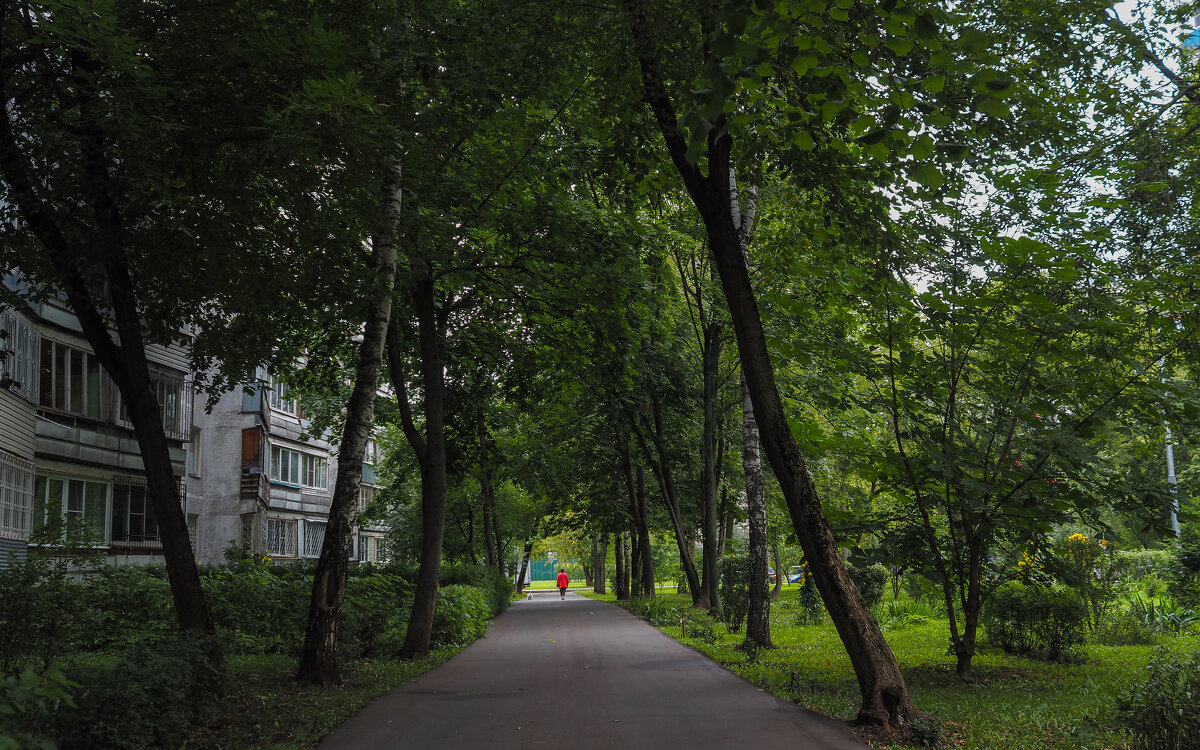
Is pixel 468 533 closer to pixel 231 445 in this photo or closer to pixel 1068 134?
pixel 231 445

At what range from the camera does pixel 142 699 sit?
6.76 m

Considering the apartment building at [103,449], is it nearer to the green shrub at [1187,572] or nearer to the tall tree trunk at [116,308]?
the tall tree trunk at [116,308]

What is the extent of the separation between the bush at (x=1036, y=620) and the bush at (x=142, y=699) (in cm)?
1014

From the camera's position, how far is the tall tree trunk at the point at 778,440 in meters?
8.12

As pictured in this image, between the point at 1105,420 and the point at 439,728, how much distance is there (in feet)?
26.1

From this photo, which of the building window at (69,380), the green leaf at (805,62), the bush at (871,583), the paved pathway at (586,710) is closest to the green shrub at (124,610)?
the paved pathway at (586,710)

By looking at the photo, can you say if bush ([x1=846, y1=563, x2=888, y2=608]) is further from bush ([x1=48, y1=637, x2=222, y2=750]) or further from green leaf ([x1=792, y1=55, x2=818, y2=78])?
green leaf ([x1=792, y1=55, x2=818, y2=78])

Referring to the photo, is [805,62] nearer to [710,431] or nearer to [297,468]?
[710,431]

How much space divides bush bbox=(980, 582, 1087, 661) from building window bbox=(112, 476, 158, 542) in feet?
62.0

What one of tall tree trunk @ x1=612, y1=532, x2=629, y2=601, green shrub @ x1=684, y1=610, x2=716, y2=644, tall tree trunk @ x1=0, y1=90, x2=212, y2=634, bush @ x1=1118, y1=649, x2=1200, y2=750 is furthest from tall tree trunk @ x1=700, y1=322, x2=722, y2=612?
tall tree trunk @ x1=612, y1=532, x2=629, y2=601

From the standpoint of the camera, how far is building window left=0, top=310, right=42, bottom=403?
16.1 metres

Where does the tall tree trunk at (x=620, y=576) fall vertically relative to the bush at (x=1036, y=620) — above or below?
below

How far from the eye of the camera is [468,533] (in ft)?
147

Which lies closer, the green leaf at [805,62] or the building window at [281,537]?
the green leaf at [805,62]
